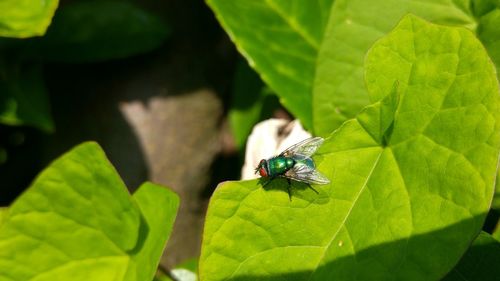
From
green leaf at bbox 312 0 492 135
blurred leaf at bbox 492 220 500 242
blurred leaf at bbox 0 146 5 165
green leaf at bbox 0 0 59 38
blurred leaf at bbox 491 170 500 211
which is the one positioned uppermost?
green leaf at bbox 0 0 59 38

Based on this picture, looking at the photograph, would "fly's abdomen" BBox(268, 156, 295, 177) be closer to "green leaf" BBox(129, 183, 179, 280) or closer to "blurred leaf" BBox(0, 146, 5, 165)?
"green leaf" BBox(129, 183, 179, 280)

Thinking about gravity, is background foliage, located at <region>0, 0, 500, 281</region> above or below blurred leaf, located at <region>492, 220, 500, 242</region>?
above

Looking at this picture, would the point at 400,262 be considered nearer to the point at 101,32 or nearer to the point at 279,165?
the point at 279,165

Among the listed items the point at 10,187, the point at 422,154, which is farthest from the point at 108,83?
the point at 422,154

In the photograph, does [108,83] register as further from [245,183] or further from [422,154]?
[422,154]

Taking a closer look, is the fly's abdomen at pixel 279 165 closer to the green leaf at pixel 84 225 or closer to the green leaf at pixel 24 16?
the green leaf at pixel 84 225

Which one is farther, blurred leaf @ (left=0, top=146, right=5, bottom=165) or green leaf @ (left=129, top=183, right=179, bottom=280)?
blurred leaf @ (left=0, top=146, right=5, bottom=165)

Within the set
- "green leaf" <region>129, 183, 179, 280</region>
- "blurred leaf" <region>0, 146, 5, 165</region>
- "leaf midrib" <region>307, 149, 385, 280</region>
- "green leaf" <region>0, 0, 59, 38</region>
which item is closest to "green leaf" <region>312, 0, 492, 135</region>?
"leaf midrib" <region>307, 149, 385, 280</region>
